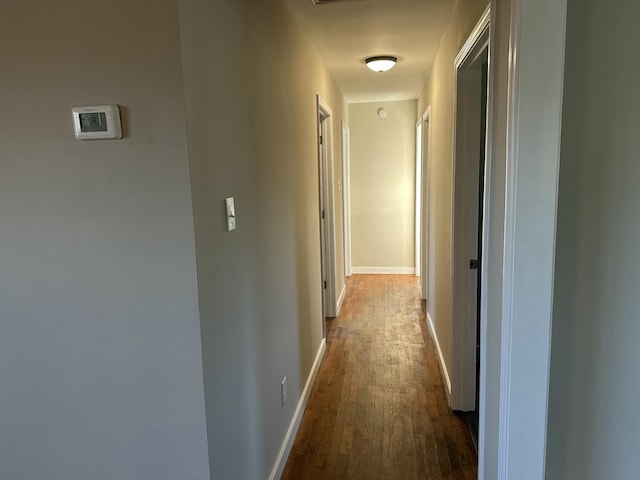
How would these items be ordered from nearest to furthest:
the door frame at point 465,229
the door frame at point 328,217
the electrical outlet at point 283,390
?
the electrical outlet at point 283,390
the door frame at point 465,229
the door frame at point 328,217

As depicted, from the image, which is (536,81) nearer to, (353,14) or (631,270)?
(631,270)

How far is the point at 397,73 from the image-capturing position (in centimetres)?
411

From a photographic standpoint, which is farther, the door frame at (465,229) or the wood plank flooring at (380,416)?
the door frame at (465,229)

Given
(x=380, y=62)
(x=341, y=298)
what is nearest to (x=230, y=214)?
(x=380, y=62)

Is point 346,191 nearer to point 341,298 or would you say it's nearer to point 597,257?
point 341,298

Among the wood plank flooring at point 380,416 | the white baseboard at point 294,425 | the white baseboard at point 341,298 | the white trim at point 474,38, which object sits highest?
the white trim at point 474,38

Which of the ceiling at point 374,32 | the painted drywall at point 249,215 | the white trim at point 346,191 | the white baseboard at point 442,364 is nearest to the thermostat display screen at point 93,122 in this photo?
the painted drywall at point 249,215

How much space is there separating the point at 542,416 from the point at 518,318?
0.32 meters

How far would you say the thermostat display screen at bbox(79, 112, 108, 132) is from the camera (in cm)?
122

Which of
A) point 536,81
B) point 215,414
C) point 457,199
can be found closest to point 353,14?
point 457,199

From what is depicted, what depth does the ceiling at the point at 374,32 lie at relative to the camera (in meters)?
2.38

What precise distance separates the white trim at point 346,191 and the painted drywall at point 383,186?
9cm

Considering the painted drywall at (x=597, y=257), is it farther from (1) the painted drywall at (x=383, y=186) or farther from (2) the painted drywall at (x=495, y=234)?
(1) the painted drywall at (x=383, y=186)

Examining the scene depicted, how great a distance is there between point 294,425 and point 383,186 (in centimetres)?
413
